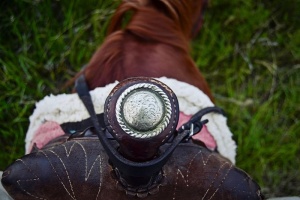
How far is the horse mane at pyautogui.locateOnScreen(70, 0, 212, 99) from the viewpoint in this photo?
44.3 inches

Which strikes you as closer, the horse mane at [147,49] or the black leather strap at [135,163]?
the black leather strap at [135,163]

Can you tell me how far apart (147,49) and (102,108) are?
0.71 feet

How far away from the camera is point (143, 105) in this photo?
Result: 0.61 metres

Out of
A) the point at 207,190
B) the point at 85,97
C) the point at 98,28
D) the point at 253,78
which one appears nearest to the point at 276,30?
the point at 253,78

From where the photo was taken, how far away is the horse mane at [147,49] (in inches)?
44.3

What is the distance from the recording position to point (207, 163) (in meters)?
0.84

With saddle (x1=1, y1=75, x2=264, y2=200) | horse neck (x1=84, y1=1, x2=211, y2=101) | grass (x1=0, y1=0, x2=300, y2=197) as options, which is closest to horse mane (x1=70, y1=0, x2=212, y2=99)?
horse neck (x1=84, y1=1, x2=211, y2=101)

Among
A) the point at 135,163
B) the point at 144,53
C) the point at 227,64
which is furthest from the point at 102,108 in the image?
the point at 227,64

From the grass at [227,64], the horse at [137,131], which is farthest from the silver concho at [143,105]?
the grass at [227,64]

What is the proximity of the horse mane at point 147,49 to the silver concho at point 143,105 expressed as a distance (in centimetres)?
48

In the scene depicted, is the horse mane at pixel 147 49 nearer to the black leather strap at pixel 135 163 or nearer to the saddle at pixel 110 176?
the saddle at pixel 110 176

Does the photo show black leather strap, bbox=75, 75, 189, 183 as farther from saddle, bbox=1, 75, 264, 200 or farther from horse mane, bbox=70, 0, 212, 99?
horse mane, bbox=70, 0, 212, 99

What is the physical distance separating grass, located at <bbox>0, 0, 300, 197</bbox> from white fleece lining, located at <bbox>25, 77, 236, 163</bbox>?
18.1 inches

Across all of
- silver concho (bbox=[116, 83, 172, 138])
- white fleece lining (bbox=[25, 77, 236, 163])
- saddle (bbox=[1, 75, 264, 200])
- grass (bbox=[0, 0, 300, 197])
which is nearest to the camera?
silver concho (bbox=[116, 83, 172, 138])
